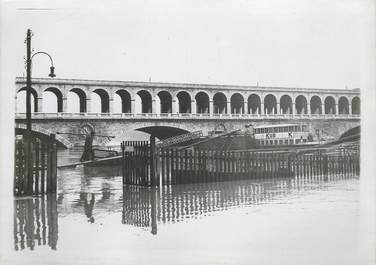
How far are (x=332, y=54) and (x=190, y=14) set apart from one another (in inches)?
157

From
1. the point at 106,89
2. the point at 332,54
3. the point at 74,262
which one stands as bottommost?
the point at 74,262

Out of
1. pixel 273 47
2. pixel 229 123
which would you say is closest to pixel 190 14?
pixel 273 47

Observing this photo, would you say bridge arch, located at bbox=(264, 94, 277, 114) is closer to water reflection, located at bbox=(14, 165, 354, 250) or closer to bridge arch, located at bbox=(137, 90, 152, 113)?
bridge arch, located at bbox=(137, 90, 152, 113)

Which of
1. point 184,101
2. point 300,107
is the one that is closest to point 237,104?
point 184,101

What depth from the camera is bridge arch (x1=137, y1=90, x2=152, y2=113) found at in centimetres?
4450

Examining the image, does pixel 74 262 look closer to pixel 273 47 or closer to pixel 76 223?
pixel 76 223

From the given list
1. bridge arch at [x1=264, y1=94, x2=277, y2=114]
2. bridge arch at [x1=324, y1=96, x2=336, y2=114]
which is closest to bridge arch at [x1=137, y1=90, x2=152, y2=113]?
bridge arch at [x1=264, y1=94, x2=277, y2=114]

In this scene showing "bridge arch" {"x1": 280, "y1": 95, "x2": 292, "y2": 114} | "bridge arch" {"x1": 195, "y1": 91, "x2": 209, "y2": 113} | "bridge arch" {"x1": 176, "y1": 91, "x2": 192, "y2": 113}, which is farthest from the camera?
"bridge arch" {"x1": 280, "y1": 95, "x2": 292, "y2": 114}

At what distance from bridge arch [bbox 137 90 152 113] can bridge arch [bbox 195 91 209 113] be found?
6.27 meters

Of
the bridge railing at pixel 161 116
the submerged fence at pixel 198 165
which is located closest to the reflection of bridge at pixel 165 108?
the bridge railing at pixel 161 116

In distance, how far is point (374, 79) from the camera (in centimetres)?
860

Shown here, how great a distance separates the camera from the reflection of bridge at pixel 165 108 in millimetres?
37062

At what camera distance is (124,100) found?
4506cm

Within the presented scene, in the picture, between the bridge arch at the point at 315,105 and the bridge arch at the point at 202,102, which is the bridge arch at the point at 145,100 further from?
the bridge arch at the point at 315,105
